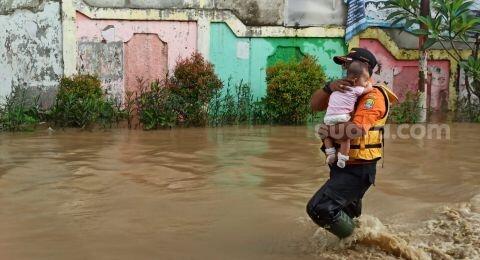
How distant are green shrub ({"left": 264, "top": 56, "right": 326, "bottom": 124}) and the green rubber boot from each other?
23.1ft

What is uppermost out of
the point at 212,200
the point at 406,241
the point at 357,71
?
the point at 357,71

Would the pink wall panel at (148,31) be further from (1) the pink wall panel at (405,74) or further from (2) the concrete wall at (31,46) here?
(1) the pink wall panel at (405,74)

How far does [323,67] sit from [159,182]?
22.7ft

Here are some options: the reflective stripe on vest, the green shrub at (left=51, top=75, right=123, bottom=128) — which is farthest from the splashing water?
the green shrub at (left=51, top=75, right=123, bottom=128)

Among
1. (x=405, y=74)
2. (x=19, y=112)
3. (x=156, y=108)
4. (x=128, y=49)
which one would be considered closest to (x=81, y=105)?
(x=19, y=112)

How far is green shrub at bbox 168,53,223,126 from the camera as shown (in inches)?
443

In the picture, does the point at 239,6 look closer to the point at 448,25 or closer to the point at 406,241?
the point at 448,25

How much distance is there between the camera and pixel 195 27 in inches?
474

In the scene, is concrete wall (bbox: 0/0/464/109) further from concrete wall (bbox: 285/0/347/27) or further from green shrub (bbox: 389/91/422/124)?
green shrub (bbox: 389/91/422/124)

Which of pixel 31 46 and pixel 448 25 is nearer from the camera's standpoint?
pixel 31 46

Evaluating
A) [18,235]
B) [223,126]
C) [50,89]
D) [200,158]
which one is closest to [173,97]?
[223,126]

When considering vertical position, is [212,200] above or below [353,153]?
below

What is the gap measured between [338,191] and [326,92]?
0.66m

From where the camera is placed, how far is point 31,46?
36.4 feet
